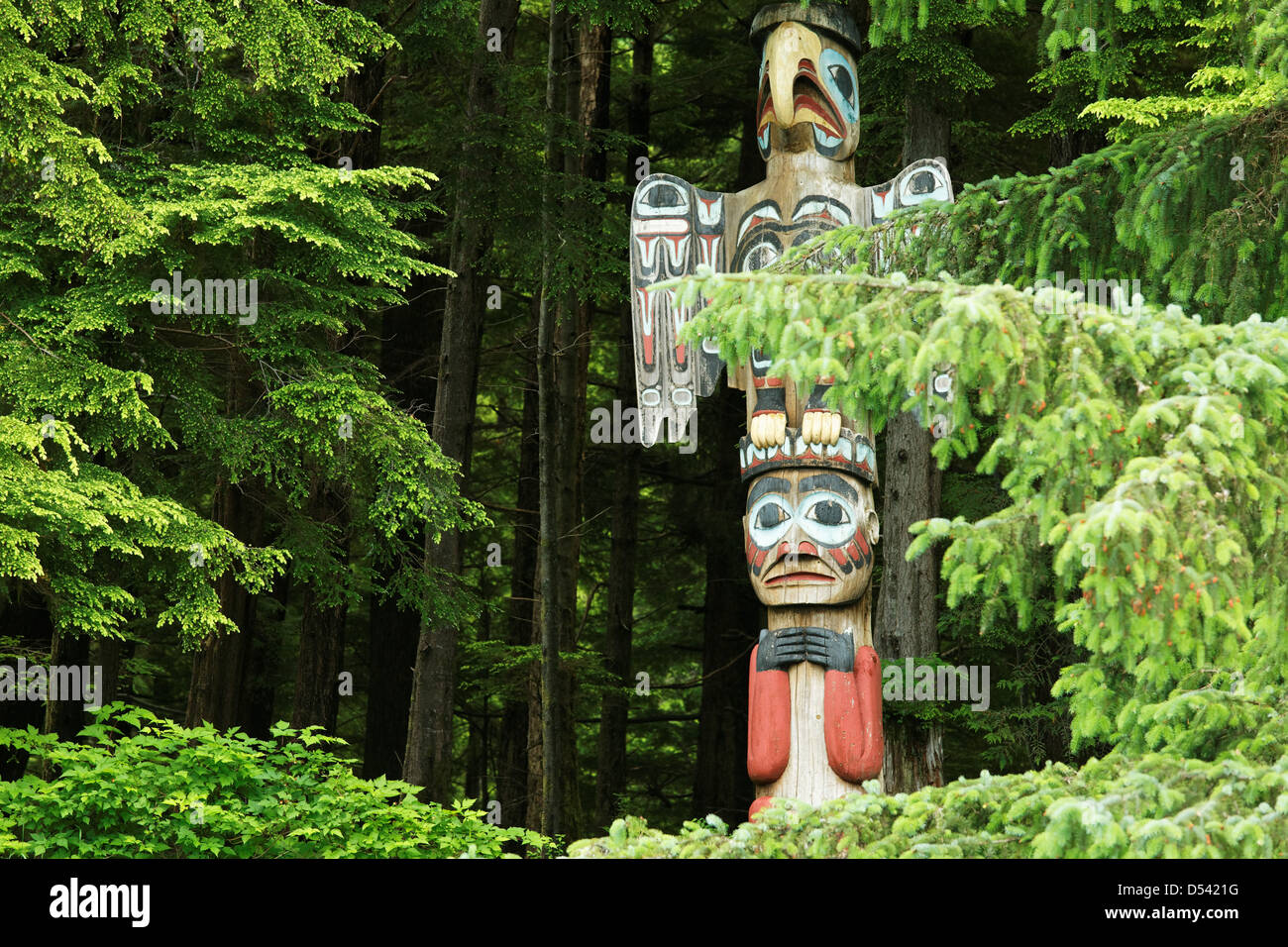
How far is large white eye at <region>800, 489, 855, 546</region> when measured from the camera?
826cm

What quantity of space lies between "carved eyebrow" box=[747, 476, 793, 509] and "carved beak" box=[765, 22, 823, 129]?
2.25 m

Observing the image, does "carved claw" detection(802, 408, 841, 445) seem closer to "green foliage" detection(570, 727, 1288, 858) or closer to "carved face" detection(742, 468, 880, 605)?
"carved face" detection(742, 468, 880, 605)

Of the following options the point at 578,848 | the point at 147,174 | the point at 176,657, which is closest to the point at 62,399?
the point at 147,174

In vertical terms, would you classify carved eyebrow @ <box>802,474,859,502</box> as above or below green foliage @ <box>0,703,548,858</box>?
above

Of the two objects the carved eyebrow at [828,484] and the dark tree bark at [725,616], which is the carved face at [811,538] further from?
the dark tree bark at [725,616]

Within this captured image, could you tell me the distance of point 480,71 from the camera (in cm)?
1269

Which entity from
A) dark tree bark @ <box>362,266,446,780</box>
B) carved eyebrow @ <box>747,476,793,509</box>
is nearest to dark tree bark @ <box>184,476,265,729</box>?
dark tree bark @ <box>362,266,446,780</box>

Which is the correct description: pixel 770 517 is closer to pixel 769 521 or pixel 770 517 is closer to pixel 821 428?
pixel 769 521

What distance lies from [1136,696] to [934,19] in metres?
7.67

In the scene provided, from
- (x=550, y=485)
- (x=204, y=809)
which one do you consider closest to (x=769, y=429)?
(x=550, y=485)

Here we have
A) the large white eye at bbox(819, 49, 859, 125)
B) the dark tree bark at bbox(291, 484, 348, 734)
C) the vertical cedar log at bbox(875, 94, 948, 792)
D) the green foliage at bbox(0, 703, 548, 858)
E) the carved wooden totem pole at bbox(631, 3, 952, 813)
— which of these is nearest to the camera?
the green foliage at bbox(0, 703, 548, 858)

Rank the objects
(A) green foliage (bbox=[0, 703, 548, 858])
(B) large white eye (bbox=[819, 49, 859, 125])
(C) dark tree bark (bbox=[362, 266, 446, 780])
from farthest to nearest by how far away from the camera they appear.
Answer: (C) dark tree bark (bbox=[362, 266, 446, 780])
(B) large white eye (bbox=[819, 49, 859, 125])
(A) green foliage (bbox=[0, 703, 548, 858])

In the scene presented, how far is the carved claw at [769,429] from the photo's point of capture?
839 cm
